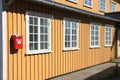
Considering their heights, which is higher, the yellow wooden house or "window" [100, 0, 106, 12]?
"window" [100, 0, 106, 12]

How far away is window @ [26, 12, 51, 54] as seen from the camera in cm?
930

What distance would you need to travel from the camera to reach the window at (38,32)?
30.5 ft

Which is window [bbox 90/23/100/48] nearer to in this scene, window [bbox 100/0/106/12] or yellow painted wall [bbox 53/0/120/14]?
yellow painted wall [bbox 53/0/120/14]

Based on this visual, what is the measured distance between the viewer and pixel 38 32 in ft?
32.0

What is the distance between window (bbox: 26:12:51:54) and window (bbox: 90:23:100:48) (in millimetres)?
4844

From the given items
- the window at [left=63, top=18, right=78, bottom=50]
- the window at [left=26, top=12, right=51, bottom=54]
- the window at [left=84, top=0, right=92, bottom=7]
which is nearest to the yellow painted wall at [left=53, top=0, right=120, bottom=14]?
the window at [left=84, top=0, right=92, bottom=7]

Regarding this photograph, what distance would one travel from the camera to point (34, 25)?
9.55 metres

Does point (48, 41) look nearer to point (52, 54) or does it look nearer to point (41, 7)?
point (52, 54)

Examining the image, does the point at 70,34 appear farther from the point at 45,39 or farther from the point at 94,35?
the point at 94,35

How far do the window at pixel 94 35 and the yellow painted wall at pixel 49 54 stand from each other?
31 cm

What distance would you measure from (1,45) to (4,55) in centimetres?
35

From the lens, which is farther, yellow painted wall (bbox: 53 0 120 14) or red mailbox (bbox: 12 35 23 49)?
yellow painted wall (bbox: 53 0 120 14)

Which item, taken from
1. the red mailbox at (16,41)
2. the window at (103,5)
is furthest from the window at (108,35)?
the red mailbox at (16,41)

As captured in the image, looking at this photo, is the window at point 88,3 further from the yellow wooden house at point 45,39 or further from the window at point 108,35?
the window at point 108,35
